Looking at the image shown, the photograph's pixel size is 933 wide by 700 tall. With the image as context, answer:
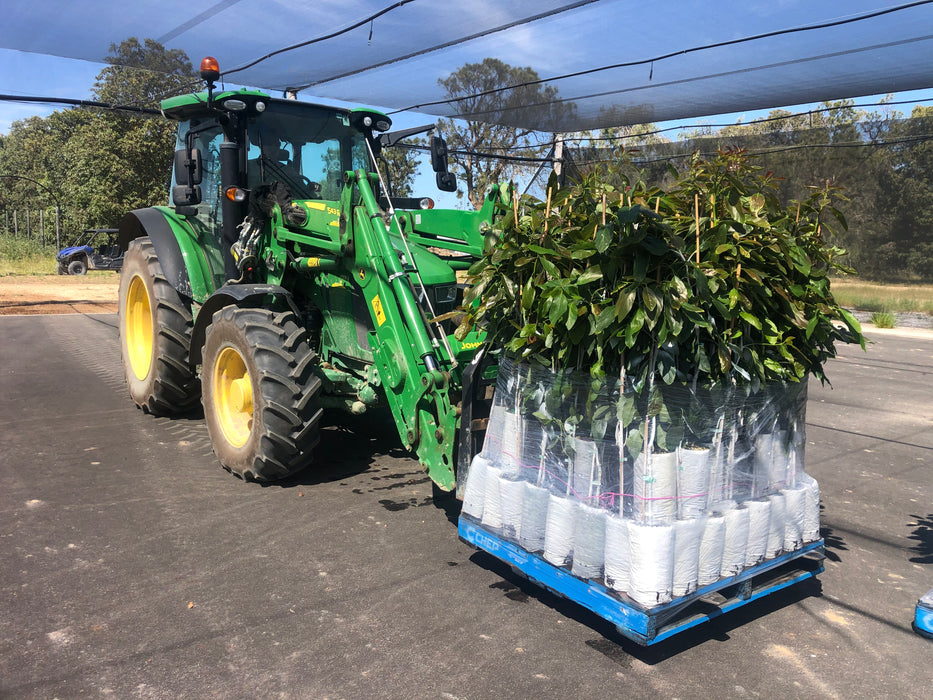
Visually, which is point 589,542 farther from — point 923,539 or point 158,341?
point 158,341

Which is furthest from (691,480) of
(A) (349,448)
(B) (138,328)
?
(B) (138,328)

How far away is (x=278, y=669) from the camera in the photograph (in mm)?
3057

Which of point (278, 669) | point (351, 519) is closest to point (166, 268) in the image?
point (351, 519)

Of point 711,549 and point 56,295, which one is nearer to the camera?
point 711,549

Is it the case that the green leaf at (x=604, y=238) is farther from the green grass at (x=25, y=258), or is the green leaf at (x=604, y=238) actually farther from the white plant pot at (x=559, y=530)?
the green grass at (x=25, y=258)

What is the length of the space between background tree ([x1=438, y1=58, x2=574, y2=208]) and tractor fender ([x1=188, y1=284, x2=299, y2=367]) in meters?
5.79

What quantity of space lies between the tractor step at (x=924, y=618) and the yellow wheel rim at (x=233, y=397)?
14.0ft

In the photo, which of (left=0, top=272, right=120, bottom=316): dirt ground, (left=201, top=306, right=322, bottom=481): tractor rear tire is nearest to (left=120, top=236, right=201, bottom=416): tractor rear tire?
(left=201, top=306, right=322, bottom=481): tractor rear tire

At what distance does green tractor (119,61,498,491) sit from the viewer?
4469 mm

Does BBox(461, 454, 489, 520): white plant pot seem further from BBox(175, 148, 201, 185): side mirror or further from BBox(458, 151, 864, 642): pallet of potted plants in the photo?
BBox(175, 148, 201, 185): side mirror

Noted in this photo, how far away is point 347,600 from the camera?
3627 mm

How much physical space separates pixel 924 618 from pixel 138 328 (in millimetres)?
7241

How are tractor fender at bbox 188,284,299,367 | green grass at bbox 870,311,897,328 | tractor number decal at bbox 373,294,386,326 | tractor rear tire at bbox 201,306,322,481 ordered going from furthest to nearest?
green grass at bbox 870,311,897,328, tractor fender at bbox 188,284,299,367, tractor rear tire at bbox 201,306,322,481, tractor number decal at bbox 373,294,386,326

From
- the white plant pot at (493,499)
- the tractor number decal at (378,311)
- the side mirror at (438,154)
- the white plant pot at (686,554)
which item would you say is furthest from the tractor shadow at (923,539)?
the side mirror at (438,154)
